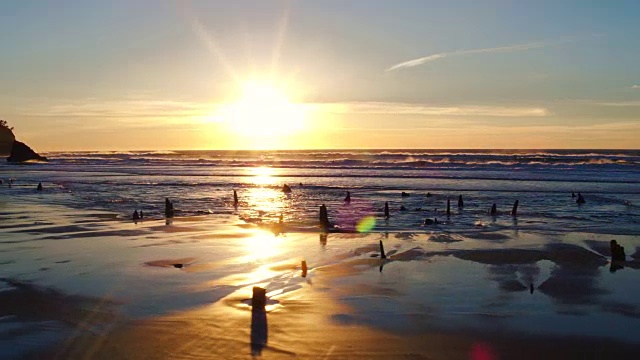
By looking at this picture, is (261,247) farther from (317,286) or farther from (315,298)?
(315,298)

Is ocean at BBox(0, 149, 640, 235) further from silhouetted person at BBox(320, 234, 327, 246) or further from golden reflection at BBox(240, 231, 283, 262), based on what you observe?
golden reflection at BBox(240, 231, 283, 262)

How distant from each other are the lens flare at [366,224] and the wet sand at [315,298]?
8.30 feet

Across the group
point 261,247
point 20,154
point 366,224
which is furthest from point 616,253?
point 20,154

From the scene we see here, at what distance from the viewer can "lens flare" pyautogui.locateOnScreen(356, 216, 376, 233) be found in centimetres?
2143

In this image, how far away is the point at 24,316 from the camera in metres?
10.0

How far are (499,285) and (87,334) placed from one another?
8.09 metres

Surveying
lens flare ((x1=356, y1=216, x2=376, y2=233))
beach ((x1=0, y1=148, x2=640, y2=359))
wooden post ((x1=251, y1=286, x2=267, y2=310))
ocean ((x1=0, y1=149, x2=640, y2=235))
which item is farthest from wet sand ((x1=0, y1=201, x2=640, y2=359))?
ocean ((x1=0, y1=149, x2=640, y2=235))

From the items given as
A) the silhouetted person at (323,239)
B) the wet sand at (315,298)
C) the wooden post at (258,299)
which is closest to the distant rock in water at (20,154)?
the wet sand at (315,298)

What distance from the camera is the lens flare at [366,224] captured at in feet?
70.3

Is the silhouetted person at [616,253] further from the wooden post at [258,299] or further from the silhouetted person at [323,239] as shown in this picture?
the wooden post at [258,299]

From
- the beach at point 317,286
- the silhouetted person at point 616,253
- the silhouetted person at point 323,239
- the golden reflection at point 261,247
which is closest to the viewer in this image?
the beach at point 317,286

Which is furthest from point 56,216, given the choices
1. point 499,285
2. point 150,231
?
point 499,285

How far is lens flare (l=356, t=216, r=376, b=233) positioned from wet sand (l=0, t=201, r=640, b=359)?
8.30ft

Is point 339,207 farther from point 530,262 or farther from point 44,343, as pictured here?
Result: point 44,343
